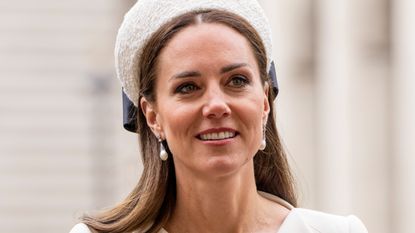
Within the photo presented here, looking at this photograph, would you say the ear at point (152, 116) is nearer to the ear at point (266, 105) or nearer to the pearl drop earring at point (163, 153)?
the pearl drop earring at point (163, 153)

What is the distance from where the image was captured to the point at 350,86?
2131cm

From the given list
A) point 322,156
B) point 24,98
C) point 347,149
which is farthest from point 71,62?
point 347,149

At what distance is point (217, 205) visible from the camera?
6266mm

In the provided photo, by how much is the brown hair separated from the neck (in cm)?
6

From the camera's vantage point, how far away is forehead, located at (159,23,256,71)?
6.02 m

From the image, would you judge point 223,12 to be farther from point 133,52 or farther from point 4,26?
point 4,26

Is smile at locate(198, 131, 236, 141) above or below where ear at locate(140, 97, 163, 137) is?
below

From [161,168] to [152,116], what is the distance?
20cm

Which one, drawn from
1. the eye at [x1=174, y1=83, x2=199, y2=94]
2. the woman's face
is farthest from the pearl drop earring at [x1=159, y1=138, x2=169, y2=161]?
the eye at [x1=174, y1=83, x2=199, y2=94]

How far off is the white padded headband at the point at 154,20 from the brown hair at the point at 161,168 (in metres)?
0.02

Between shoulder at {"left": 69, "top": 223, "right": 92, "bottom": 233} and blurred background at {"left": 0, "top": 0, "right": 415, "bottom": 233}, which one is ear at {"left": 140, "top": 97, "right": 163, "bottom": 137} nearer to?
shoulder at {"left": 69, "top": 223, "right": 92, "bottom": 233}

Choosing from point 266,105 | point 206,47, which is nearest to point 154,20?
point 206,47

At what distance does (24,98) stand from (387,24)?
23.0 m

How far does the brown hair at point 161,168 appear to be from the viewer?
6.14 meters
